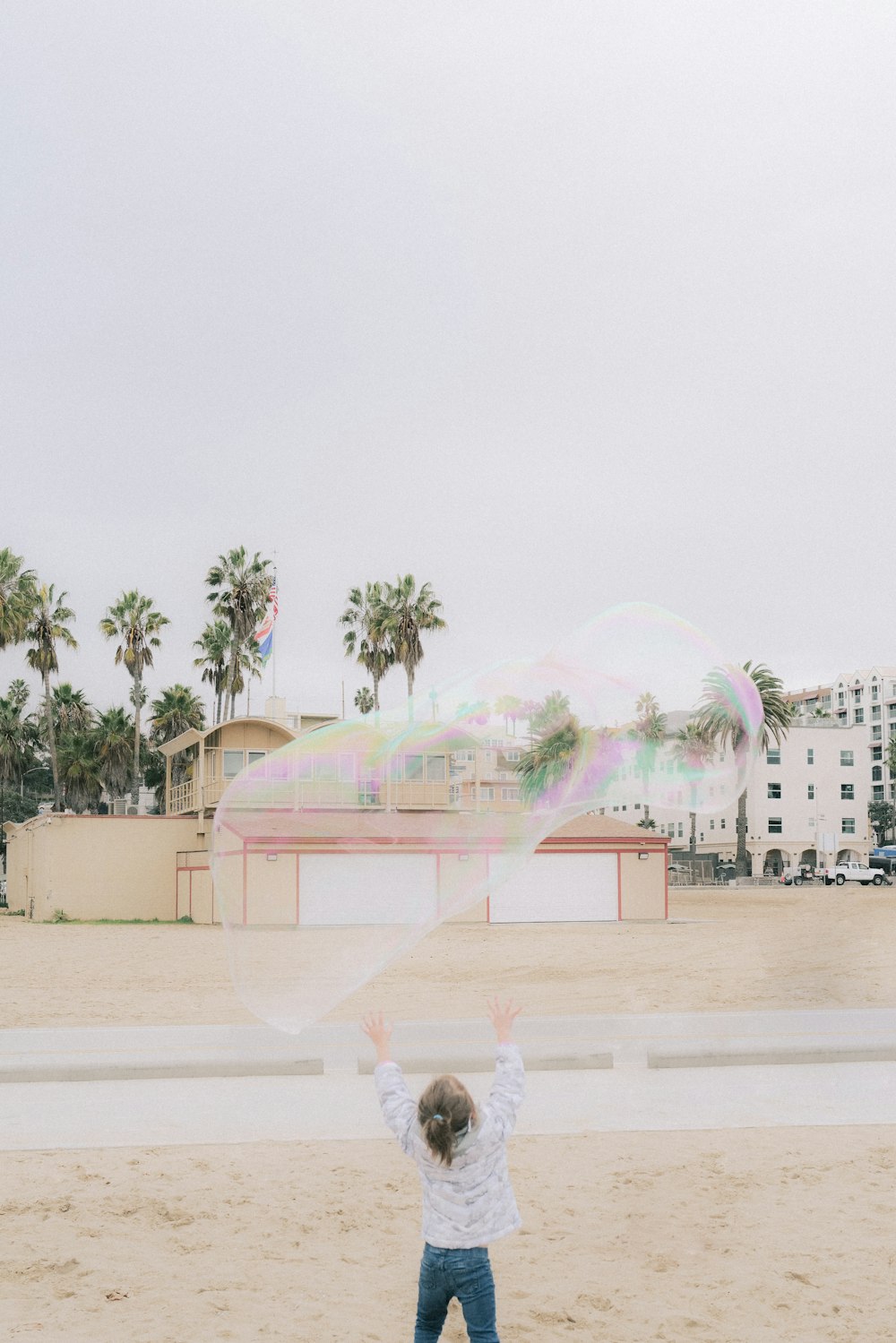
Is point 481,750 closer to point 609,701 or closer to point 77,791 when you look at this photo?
point 609,701

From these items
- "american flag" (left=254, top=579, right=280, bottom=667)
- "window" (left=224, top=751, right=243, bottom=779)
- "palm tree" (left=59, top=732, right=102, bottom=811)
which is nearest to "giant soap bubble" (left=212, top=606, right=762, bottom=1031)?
"window" (left=224, top=751, right=243, bottom=779)

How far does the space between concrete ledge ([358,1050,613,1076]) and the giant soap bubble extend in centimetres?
258

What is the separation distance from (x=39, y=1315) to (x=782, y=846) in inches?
3503

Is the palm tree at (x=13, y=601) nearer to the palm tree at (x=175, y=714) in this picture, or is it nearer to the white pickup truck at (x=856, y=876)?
the palm tree at (x=175, y=714)

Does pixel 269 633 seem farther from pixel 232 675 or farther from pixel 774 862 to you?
pixel 774 862

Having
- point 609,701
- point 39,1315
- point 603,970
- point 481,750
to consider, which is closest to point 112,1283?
point 39,1315

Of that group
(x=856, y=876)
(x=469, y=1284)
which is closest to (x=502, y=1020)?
(x=469, y=1284)

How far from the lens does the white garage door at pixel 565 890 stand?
34406 mm

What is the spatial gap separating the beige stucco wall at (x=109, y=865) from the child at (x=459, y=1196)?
111 ft

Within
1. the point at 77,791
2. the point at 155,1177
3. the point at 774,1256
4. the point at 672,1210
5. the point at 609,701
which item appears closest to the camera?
the point at 774,1256

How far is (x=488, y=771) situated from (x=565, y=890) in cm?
2797

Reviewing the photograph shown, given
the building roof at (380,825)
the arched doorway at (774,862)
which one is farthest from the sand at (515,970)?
the arched doorway at (774,862)

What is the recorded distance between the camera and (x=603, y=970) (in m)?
20.4

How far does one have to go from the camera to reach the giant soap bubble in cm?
721
